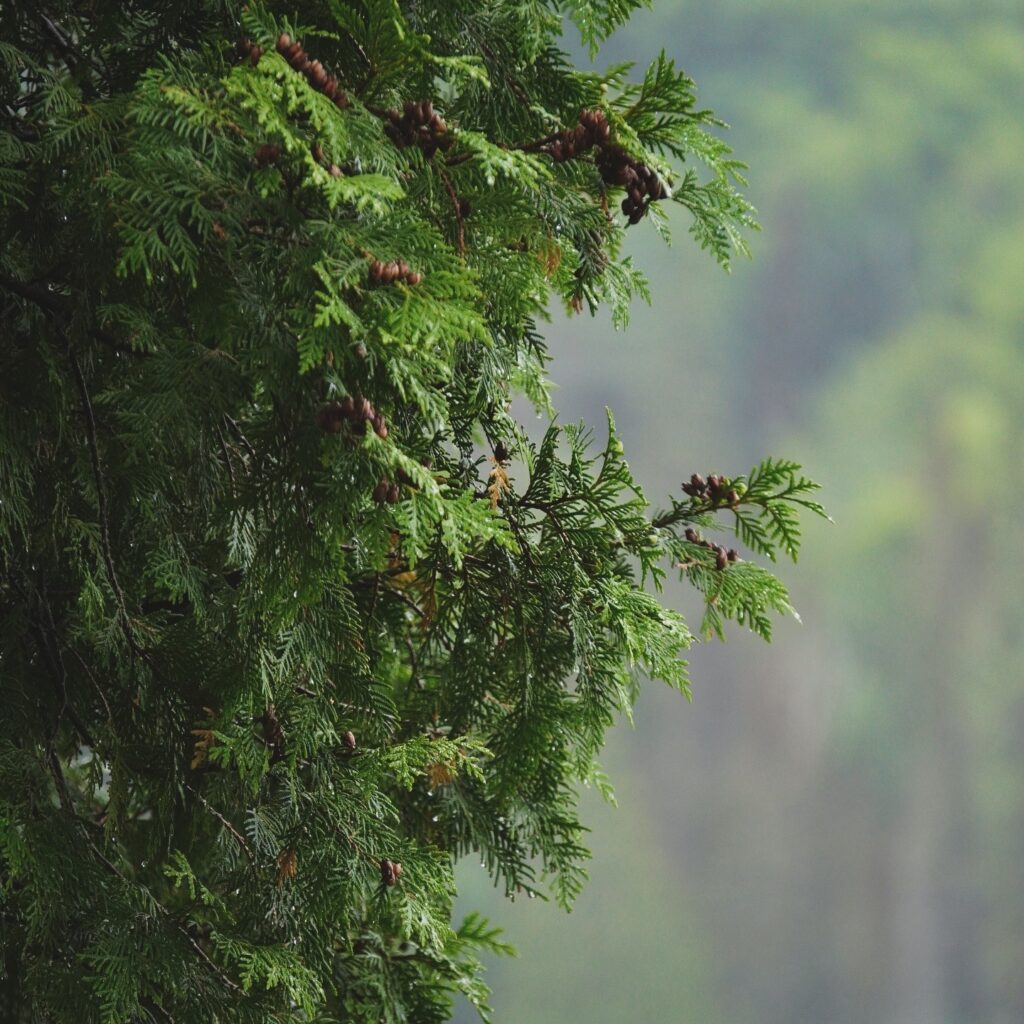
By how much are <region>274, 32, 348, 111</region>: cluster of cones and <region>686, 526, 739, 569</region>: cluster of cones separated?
0.50 m

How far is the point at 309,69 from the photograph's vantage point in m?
0.75

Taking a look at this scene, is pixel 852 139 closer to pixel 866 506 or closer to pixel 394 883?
pixel 866 506

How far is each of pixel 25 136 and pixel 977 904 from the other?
5.89m

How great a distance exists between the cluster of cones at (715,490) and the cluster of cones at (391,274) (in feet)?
1.36

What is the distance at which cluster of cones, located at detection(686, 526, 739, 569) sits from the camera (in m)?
1.08

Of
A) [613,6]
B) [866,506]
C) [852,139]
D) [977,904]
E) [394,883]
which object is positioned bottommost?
[394,883]

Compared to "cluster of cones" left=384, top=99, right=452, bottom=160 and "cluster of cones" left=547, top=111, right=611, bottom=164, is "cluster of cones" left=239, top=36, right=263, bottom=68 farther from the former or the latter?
"cluster of cones" left=547, top=111, right=611, bottom=164

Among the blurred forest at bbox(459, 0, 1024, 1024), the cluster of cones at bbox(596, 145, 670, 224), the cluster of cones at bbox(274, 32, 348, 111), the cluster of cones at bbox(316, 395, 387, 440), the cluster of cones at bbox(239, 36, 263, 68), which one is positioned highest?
the blurred forest at bbox(459, 0, 1024, 1024)

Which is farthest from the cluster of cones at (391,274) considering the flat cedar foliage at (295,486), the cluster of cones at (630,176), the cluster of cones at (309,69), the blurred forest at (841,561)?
the blurred forest at (841,561)

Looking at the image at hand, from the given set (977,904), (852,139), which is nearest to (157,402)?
(977,904)

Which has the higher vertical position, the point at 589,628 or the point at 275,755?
the point at 589,628

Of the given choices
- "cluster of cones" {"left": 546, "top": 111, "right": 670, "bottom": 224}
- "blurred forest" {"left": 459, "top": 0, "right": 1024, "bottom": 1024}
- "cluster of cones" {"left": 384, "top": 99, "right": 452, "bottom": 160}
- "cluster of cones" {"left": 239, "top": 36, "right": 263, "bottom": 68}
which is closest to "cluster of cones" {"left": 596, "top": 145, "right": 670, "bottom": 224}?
"cluster of cones" {"left": 546, "top": 111, "right": 670, "bottom": 224}

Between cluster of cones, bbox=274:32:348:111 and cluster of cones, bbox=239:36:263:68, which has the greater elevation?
cluster of cones, bbox=239:36:263:68

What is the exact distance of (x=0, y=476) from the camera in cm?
92
